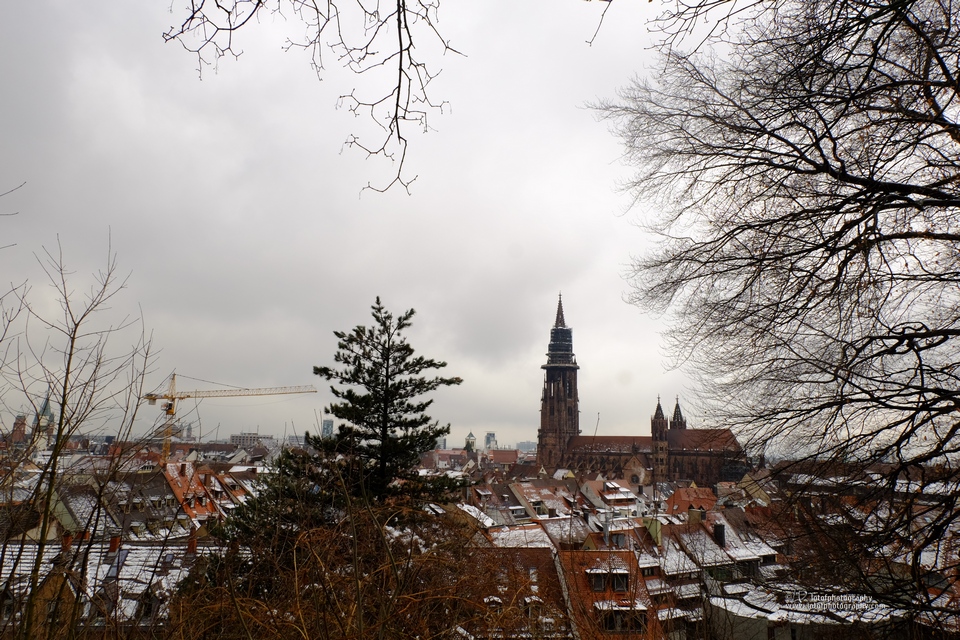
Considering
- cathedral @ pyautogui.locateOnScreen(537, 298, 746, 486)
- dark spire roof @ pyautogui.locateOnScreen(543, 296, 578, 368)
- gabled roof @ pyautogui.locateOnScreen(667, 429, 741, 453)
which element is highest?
dark spire roof @ pyautogui.locateOnScreen(543, 296, 578, 368)

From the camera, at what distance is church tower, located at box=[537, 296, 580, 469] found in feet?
305

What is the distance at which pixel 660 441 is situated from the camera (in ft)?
283

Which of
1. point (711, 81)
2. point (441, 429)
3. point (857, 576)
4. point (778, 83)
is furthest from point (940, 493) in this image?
point (441, 429)

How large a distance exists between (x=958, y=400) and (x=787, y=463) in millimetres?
1205

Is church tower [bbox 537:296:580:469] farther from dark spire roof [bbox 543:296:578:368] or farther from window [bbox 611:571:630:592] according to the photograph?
window [bbox 611:571:630:592]

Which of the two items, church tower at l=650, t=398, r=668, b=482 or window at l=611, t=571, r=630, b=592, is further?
church tower at l=650, t=398, r=668, b=482

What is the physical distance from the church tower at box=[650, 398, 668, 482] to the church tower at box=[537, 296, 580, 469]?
10640mm

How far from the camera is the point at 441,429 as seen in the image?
61.5ft

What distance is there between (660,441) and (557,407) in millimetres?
16335

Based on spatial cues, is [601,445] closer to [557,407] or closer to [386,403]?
[557,407]

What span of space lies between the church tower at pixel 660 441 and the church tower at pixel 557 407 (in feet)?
34.9

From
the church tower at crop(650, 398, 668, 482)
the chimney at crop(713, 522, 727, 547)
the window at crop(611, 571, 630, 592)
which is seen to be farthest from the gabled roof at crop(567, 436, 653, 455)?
the window at crop(611, 571, 630, 592)

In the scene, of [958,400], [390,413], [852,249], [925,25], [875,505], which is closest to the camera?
[925,25]

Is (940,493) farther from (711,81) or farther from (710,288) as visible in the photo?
(711,81)
